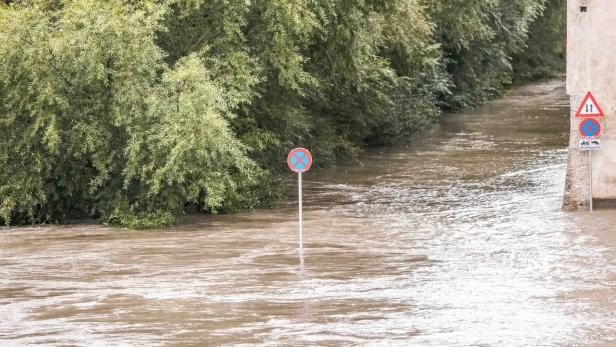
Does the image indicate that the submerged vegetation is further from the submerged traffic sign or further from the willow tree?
the submerged traffic sign

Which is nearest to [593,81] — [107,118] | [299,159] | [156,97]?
[299,159]

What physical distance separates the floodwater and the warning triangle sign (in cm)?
198

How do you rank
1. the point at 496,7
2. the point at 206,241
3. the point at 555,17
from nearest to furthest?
1. the point at 206,241
2. the point at 496,7
3. the point at 555,17

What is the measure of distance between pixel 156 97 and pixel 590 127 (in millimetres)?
8504

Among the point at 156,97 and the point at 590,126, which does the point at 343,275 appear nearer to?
the point at 156,97

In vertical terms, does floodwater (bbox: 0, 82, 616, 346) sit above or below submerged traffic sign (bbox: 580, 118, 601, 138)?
below

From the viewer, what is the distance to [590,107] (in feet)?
84.1

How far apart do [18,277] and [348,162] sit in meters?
18.6

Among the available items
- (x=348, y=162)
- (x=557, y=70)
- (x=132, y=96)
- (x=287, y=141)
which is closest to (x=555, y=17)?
(x=557, y=70)

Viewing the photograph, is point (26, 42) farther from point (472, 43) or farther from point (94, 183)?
point (472, 43)

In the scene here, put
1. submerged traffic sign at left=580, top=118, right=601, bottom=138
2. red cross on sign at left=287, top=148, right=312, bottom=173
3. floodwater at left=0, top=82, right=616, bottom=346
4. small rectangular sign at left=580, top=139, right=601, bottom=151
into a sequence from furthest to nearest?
small rectangular sign at left=580, top=139, right=601, bottom=151 < submerged traffic sign at left=580, top=118, right=601, bottom=138 < red cross on sign at left=287, top=148, right=312, bottom=173 < floodwater at left=0, top=82, right=616, bottom=346

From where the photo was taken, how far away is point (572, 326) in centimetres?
1642

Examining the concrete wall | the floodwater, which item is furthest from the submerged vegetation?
the concrete wall

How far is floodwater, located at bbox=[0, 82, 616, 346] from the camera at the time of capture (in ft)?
53.5
